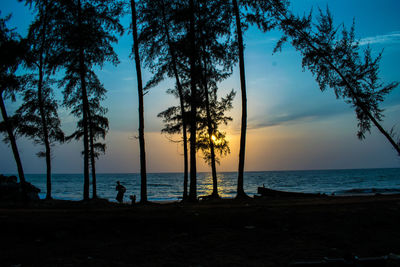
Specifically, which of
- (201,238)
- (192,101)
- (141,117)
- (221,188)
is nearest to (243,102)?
(192,101)

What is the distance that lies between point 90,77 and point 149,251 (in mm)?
16162

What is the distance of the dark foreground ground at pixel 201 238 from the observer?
16.6ft

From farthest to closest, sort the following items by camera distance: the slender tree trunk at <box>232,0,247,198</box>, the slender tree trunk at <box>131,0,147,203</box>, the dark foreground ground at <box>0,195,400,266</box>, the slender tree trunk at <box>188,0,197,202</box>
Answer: the slender tree trunk at <box>188,0,197,202</box> < the slender tree trunk at <box>232,0,247,198</box> < the slender tree trunk at <box>131,0,147,203</box> < the dark foreground ground at <box>0,195,400,266</box>

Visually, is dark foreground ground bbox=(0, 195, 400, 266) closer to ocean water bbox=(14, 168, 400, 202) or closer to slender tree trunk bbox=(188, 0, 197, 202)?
slender tree trunk bbox=(188, 0, 197, 202)

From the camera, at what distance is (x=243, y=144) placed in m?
15.7

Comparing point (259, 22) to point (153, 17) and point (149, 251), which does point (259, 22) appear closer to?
point (153, 17)

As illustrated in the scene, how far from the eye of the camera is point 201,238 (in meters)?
6.21

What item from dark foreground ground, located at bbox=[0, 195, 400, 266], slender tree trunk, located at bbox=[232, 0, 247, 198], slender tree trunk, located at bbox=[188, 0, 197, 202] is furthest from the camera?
slender tree trunk, located at bbox=[188, 0, 197, 202]

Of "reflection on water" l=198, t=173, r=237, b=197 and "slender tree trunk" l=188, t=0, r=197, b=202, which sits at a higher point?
"slender tree trunk" l=188, t=0, r=197, b=202

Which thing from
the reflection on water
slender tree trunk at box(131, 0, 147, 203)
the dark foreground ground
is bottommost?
the reflection on water

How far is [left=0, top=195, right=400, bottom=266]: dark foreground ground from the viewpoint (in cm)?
507

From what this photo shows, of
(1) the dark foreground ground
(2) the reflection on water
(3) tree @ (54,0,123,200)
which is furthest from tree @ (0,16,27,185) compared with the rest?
(2) the reflection on water

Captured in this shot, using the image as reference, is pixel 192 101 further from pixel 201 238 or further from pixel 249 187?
pixel 249 187

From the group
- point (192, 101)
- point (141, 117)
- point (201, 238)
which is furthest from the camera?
point (192, 101)
